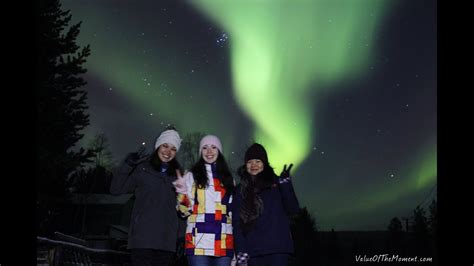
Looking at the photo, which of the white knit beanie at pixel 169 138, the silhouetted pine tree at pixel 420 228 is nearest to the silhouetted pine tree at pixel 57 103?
the white knit beanie at pixel 169 138

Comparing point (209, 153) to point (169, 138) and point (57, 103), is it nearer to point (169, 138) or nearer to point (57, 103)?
point (169, 138)

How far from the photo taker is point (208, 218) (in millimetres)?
4590

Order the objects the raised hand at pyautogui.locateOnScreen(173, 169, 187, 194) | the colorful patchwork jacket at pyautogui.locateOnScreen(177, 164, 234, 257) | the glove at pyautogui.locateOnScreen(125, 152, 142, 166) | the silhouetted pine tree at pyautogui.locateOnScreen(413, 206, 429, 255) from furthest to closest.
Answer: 1. the silhouetted pine tree at pyautogui.locateOnScreen(413, 206, 429, 255)
2. the glove at pyautogui.locateOnScreen(125, 152, 142, 166)
3. the raised hand at pyautogui.locateOnScreen(173, 169, 187, 194)
4. the colorful patchwork jacket at pyautogui.locateOnScreen(177, 164, 234, 257)

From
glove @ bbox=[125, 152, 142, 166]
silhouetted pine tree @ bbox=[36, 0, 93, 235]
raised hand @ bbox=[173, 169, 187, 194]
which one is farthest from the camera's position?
silhouetted pine tree @ bbox=[36, 0, 93, 235]

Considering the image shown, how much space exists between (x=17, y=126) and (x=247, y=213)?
10.9 feet

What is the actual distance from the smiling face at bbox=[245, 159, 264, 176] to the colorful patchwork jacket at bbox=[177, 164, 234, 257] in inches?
13.0

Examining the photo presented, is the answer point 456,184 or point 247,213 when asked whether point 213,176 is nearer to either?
point 247,213

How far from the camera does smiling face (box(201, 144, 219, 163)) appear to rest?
4828 millimetres

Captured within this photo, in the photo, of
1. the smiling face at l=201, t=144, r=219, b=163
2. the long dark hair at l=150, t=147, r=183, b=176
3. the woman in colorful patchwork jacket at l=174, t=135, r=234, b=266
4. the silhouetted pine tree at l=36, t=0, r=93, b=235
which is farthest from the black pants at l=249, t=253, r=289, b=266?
the silhouetted pine tree at l=36, t=0, r=93, b=235

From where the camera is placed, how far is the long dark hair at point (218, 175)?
4693mm

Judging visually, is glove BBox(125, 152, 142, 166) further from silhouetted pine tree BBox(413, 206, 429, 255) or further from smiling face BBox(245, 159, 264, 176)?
silhouetted pine tree BBox(413, 206, 429, 255)

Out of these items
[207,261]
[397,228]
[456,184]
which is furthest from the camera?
[397,228]

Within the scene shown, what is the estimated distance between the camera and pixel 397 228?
41.5 metres

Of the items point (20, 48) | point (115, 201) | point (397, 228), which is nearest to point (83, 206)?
point (115, 201)
